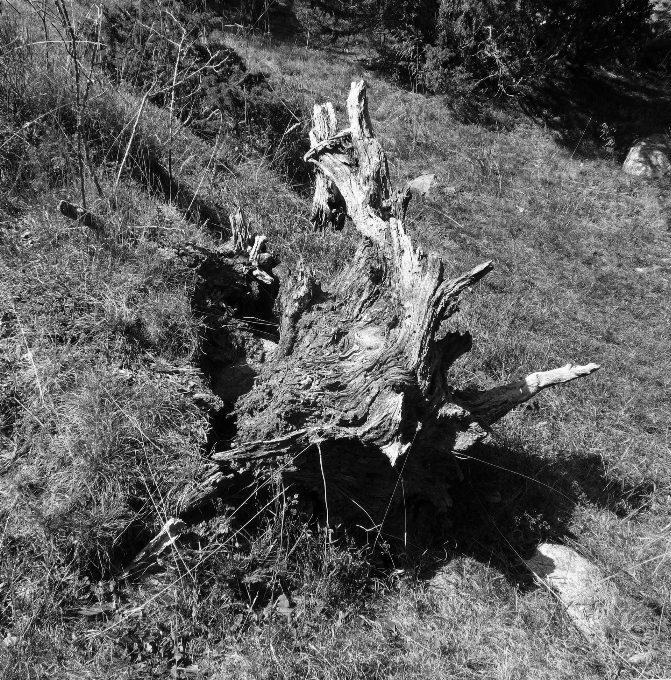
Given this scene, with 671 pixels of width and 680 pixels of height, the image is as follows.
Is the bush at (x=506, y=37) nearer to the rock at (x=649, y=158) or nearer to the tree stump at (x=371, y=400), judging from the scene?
the rock at (x=649, y=158)

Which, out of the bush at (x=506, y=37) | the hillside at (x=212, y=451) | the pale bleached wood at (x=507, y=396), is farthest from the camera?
the bush at (x=506, y=37)

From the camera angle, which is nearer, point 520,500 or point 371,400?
point 371,400

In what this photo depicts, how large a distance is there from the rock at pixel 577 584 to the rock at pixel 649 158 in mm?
7532

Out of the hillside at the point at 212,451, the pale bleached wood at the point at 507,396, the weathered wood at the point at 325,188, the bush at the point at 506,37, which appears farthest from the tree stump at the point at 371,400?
the bush at the point at 506,37

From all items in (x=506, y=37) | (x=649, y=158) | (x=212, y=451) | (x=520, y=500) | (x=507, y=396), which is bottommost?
(x=520, y=500)

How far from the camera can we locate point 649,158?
9719mm

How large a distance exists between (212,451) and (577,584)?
7.64 feet

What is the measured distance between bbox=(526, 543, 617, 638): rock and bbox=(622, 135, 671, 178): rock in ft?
24.7

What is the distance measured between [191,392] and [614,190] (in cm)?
790

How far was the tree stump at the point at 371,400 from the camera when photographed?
338 cm

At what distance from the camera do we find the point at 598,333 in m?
6.50

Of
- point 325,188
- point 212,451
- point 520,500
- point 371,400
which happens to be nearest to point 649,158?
point 325,188

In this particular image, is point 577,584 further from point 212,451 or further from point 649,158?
point 649,158

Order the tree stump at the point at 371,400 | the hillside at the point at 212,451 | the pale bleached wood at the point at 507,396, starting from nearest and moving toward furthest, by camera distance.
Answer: the hillside at the point at 212,451, the tree stump at the point at 371,400, the pale bleached wood at the point at 507,396
